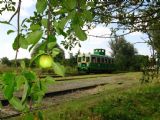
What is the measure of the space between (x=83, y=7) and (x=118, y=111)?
1074 centimetres

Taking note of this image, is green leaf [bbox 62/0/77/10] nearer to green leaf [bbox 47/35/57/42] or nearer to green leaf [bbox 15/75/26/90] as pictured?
green leaf [bbox 47/35/57/42]

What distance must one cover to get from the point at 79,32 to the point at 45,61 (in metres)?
0.45

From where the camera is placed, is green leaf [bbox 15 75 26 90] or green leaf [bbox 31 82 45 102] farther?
green leaf [bbox 31 82 45 102]

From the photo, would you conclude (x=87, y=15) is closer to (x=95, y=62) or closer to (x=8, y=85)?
(x=8, y=85)

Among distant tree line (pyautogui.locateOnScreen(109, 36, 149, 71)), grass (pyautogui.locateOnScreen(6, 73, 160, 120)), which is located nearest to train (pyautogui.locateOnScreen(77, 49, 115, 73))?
distant tree line (pyautogui.locateOnScreen(109, 36, 149, 71))

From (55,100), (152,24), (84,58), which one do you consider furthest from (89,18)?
(84,58)

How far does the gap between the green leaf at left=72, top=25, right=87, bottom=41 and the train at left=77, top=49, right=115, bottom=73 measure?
141ft

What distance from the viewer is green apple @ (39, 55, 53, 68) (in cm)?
154

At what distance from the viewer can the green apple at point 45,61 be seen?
1540mm

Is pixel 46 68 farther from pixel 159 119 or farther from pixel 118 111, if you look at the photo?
pixel 118 111

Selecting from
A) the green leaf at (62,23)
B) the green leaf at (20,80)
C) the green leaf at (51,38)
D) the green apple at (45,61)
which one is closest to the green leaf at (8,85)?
the green leaf at (20,80)

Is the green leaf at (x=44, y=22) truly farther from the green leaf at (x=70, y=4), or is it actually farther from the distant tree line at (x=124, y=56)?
the distant tree line at (x=124, y=56)

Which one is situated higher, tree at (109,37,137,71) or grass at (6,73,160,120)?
tree at (109,37,137,71)

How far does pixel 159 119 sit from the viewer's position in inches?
451
